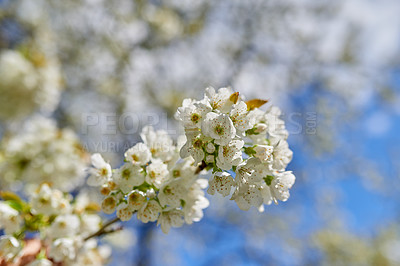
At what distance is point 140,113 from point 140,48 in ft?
3.45

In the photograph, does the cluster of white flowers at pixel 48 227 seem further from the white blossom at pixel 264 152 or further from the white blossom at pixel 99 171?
the white blossom at pixel 264 152

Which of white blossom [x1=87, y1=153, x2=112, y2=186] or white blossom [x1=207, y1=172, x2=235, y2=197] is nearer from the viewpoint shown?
white blossom [x1=207, y1=172, x2=235, y2=197]

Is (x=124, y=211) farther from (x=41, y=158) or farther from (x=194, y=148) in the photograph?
(x=41, y=158)

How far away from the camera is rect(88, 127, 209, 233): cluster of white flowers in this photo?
961 mm

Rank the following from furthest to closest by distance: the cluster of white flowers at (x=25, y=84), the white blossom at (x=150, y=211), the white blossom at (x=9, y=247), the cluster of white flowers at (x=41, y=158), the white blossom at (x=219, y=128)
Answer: the cluster of white flowers at (x=25, y=84) → the cluster of white flowers at (x=41, y=158) → the white blossom at (x=9, y=247) → the white blossom at (x=150, y=211) → the white blossom at (x=219, y=128)

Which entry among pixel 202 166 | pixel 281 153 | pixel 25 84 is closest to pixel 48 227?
pixel 202 166

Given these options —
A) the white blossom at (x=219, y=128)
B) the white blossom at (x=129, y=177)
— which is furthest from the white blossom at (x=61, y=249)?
the white blossom at (x=219, y=128)

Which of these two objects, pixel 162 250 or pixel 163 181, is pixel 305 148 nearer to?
pixel 162 250

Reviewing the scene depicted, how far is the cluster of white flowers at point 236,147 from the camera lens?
2.88 feet

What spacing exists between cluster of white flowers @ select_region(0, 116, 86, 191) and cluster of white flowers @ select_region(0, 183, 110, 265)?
2.65 ft

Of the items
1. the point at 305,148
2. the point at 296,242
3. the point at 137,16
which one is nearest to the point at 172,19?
the point at 137,16

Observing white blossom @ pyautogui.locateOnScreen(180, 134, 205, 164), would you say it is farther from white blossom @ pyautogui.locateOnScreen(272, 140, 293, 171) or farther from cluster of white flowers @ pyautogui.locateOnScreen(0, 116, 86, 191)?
cluster of white flowers @ pyautogui.locateOnScreen(0, 116, 86, 191)

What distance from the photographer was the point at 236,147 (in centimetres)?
89

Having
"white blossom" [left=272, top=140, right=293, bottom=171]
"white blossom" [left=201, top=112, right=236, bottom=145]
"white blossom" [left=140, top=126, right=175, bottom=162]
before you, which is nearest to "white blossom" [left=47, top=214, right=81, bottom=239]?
"white blossom" [left=140, top=126, right=175, bottom=162]
